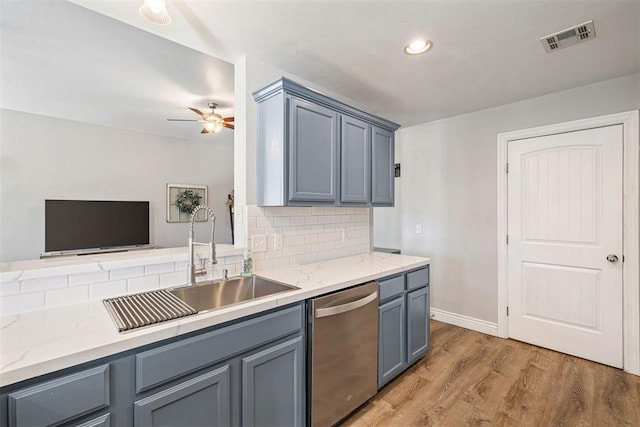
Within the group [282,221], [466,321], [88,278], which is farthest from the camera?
[466,321]

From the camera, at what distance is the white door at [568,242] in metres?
2.45

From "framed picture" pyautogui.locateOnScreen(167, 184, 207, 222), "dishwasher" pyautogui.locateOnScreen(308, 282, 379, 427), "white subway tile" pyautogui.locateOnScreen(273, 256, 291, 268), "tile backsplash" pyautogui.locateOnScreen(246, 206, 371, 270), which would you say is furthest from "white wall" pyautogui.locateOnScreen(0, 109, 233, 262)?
"dishwasher" pyautogui.locateOnScreen(308, 282, 379, 427)

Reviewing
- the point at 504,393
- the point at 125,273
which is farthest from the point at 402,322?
the point at 125,273

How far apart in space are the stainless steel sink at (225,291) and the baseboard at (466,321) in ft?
8.37

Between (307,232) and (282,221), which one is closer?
(282,221)

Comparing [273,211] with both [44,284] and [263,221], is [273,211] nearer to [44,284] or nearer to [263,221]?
[263,221]

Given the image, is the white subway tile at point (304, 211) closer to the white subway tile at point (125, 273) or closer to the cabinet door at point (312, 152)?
the cabinet door at point (312, 152)

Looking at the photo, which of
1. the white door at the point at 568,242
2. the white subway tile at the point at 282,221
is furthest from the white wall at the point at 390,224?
the white subway tile at the point at 282,221

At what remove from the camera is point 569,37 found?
6.16 feet

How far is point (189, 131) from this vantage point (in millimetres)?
4754

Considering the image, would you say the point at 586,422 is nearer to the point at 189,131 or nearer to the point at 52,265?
the point at 52,265

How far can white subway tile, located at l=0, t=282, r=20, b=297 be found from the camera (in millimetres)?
1244

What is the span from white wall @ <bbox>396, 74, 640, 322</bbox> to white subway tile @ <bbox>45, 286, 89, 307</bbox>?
329 centimetres

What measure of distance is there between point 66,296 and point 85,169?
3757 mm
